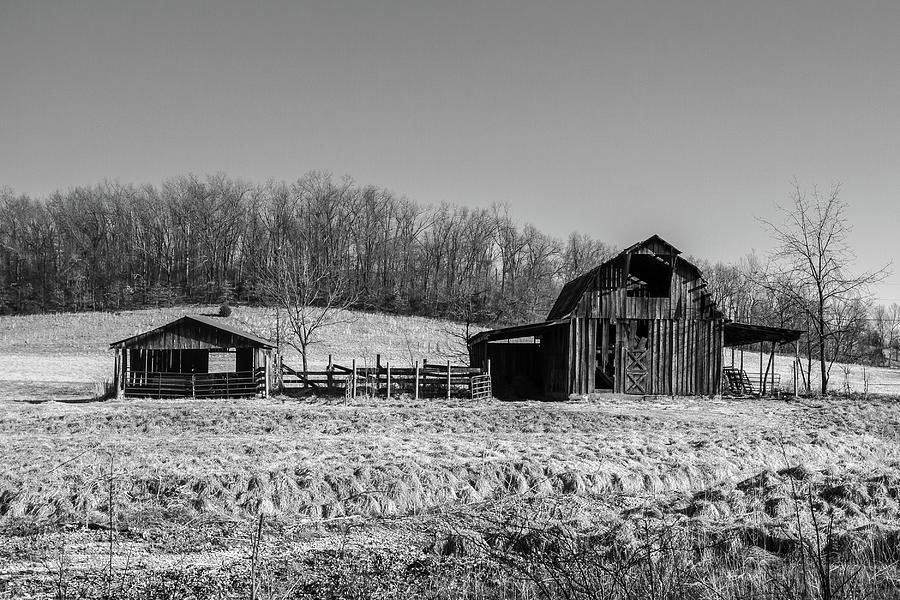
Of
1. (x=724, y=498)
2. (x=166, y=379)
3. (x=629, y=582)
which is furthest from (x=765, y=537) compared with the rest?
(x=166, y=379)

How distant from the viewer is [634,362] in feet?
88.3

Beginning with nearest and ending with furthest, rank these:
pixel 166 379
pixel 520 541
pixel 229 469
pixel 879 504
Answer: pixel 520 541
pixel 879 504
pixel 229 469
pixel 166 379

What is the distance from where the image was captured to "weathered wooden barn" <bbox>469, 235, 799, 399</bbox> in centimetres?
2672

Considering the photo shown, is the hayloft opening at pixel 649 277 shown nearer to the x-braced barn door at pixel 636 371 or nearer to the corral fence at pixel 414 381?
the x-braced barn door at pixel 636 371

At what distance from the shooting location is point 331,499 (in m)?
10.7

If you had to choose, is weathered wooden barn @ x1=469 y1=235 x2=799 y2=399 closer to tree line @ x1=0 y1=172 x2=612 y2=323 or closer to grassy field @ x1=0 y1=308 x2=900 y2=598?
grassy field @ x1=0 y1=308 x2=900 y2=598

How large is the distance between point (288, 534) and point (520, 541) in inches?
129

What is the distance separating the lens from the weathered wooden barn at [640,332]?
2672cm

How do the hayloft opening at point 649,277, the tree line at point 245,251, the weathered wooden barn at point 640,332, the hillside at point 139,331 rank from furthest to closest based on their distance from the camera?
the tree line at point 245,251, the hillside at point 139,331, the hayloft opening at point 649,277, the weathered wooden barn at point 640,332

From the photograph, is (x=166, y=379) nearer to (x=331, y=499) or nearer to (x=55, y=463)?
(x=55, y=463)

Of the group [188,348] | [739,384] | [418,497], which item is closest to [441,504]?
[418,497]

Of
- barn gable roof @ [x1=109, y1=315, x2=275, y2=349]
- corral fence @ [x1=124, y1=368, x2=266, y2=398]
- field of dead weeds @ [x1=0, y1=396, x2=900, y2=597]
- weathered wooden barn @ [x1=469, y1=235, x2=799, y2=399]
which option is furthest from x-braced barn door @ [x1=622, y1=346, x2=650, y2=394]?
corral fence @ [x1=124, y1=368, x2=266, y2=398]

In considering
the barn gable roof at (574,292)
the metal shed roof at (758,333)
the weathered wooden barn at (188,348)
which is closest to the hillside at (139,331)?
the weathered wooden barn at (188,348)

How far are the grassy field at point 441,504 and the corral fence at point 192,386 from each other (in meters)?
4.77
